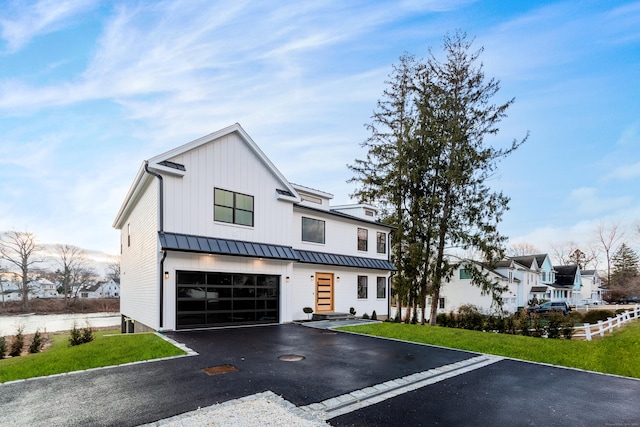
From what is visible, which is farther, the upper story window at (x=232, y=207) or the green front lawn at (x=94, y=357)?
the upper story window at (x=232, y=207)

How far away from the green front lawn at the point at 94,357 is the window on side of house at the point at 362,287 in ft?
38.5

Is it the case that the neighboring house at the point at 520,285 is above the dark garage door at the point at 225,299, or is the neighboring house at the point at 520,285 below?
below

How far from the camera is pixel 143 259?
45.1 feet

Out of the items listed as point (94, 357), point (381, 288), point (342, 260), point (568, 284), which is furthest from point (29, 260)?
point (568, 284)

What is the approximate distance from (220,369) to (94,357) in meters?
3.20

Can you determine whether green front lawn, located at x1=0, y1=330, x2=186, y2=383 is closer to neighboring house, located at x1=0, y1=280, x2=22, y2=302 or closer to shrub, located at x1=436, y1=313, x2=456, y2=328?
shrub, located at x1=436, y1=313, x2=456, y2=328

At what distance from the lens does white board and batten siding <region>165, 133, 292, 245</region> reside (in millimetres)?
12172

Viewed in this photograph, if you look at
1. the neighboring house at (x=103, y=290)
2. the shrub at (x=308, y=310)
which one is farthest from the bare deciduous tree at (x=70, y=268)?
the shrub at (x=308, y=310)

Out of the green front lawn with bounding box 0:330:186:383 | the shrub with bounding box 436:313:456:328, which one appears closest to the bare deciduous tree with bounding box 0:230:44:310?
the green front lawn with bounding box 0:330:186:383

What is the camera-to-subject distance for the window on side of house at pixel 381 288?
20.7 m

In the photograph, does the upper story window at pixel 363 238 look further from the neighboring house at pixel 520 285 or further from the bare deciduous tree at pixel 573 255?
the bare deciduous tree at pixel 573 255

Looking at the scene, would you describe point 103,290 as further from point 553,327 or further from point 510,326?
point 553,327

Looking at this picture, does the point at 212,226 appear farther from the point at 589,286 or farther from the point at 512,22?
the point at 589,286

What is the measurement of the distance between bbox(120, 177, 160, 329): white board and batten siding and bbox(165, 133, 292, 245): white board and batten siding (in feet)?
2.63
